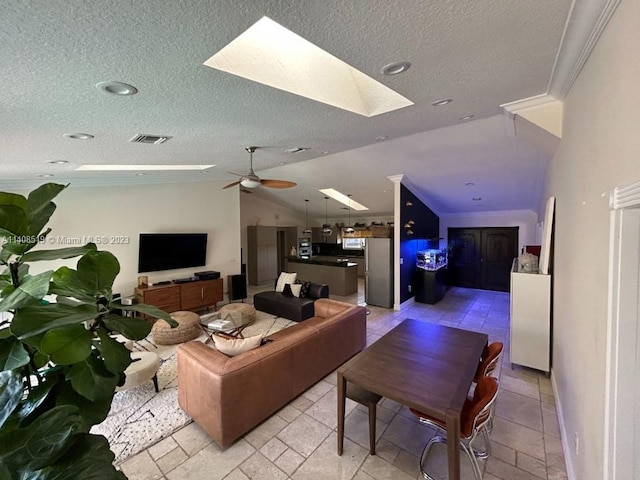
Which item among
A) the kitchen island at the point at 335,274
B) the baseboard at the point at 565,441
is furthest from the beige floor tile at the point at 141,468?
the kitchen island at the point at 335,274

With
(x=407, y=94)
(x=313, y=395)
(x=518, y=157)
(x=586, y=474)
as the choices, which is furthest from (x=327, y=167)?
(x=586, y=474)

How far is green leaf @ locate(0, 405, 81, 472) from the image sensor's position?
2.05 feet

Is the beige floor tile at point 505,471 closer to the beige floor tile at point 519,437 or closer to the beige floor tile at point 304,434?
the beige floor tile at point 519,437

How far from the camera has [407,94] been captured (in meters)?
2.27

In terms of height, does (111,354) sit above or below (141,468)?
above

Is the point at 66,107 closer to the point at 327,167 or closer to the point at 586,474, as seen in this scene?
the point at 586,474

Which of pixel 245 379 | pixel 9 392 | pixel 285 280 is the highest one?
pixel 9 392

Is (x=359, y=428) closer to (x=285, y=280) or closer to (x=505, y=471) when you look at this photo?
(x=505, y=471)

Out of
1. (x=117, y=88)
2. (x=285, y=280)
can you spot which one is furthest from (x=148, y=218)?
(x=117, y=88)

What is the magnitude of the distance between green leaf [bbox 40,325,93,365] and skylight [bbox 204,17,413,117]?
5.00ft

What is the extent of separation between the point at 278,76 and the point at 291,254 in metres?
8.72

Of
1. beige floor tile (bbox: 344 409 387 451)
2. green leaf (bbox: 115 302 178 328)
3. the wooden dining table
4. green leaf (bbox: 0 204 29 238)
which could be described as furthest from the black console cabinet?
green leaf (bbox: 0 204 29 238)

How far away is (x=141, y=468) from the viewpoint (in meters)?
2.11

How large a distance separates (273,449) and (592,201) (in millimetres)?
2929
